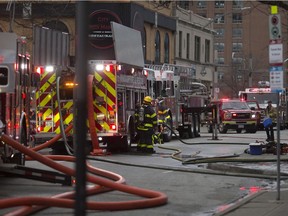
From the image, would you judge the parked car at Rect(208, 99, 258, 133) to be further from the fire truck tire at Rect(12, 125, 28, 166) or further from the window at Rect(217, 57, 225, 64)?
the window at Rect(217, 57, 225, 64)

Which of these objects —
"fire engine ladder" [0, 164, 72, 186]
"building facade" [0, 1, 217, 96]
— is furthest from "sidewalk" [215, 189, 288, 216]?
"building facade" [0, 1, 217, 96]

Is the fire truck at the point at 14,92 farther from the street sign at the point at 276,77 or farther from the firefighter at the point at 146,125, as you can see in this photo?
the firefighter at the point at 146,125

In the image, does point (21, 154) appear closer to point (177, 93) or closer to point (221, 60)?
point (177, 93)

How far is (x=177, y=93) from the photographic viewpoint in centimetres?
2598

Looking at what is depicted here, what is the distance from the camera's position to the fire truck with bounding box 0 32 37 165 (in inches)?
395

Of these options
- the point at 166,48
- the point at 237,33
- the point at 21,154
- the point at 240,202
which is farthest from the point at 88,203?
the point at 237,33

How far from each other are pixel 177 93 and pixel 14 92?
52.3ft

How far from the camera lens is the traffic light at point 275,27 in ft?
30.8

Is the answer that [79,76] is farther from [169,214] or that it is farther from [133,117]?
[133,117]

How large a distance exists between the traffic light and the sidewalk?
2.61 meters

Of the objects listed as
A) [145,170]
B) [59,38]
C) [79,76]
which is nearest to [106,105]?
[59,38]

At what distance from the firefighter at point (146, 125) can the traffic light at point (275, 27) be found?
26.6 ft

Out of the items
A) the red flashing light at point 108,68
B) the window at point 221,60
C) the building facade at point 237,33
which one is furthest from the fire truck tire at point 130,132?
the window at point 221,60

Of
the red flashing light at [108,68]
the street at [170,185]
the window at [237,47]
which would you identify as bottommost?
the street at [170,185]
